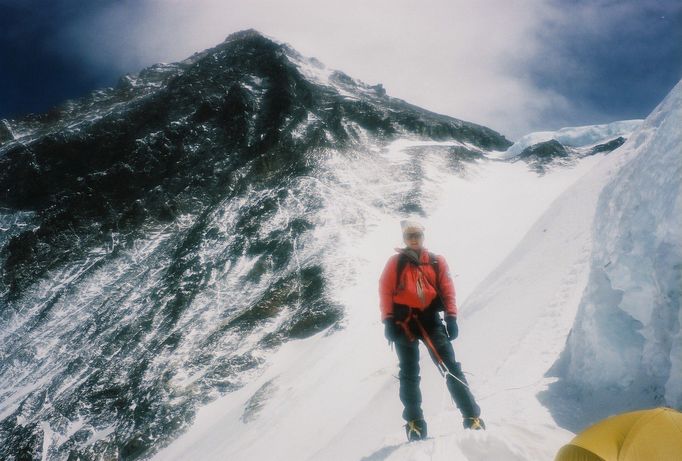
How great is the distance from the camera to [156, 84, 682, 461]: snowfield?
209 inches

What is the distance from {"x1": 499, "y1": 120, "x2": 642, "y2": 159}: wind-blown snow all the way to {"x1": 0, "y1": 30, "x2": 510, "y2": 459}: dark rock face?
907 centimetres

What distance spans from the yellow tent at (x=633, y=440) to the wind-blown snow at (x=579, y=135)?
257ft

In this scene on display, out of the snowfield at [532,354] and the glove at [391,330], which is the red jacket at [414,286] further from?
the snowfield at [532,354]

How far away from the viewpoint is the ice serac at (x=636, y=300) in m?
5.31

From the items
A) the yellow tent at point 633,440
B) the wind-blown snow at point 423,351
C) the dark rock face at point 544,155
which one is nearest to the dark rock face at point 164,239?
the wind-blown snow at point 423,351

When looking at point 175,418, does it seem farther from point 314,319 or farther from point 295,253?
point 295,253

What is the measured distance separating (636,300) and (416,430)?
373cm

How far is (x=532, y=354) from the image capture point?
8398 mm

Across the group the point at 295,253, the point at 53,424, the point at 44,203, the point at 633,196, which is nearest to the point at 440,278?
the point at 633,196

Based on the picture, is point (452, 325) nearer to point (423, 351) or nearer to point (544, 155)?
point (423, 351)

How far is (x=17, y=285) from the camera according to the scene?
7025 centimetres

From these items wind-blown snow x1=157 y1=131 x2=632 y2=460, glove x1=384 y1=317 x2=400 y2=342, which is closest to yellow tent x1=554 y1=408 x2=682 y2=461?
wind-blown snow x1=157 y1=131 x2=632 y2=460

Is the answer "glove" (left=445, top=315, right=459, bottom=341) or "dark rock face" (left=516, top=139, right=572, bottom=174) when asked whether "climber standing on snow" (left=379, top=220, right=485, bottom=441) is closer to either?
"glove" (left=445, top=315, right=459, bottom=341)

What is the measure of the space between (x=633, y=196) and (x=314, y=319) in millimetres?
34446
